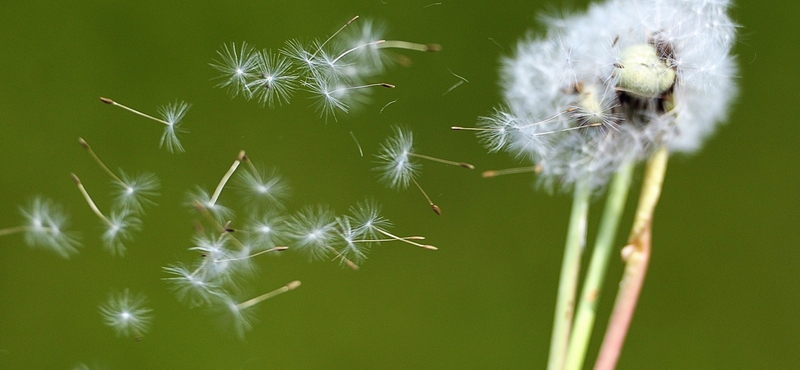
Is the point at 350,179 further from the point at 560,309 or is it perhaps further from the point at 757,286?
the point at 757,286

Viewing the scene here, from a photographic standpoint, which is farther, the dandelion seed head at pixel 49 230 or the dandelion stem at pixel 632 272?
the dandelion seed head at pixel 49 230

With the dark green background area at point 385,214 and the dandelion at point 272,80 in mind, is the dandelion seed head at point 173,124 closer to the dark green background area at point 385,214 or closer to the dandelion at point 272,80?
the dandelion at point 272,80

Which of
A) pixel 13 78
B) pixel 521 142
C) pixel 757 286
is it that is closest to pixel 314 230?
pixel 521 142

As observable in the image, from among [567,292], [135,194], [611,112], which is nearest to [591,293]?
[567,292]

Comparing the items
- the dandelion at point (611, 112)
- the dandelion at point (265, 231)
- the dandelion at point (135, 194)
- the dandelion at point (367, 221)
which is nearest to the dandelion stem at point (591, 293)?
the dandelion at point (611, 112)

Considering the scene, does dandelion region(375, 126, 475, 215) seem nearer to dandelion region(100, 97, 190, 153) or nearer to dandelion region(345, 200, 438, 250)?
dandelion region(345, 200, 438, 250)

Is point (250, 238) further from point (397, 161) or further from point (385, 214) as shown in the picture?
point (385, 214)
